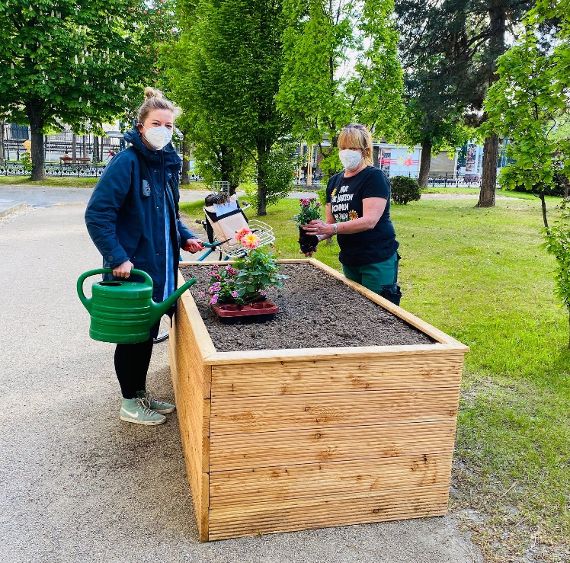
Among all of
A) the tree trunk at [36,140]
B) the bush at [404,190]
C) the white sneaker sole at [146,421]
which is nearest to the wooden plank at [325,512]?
the white sneaker sole at [146,421]

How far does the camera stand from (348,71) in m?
9.36

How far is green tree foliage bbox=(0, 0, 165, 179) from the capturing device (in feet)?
84.1

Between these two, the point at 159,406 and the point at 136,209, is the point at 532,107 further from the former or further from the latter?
the point at 159,406

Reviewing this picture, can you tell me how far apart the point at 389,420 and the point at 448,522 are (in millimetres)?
569

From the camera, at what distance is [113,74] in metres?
27.8

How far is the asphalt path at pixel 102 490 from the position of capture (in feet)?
7.87

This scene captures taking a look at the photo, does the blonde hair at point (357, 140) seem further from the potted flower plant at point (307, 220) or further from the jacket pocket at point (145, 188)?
the jacket pocket at point (145, 188)

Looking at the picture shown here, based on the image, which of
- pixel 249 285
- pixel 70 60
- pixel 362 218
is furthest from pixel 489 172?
pixel 249 285

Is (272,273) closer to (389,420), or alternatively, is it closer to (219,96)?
(389,420)

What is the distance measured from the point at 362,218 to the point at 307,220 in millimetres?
725

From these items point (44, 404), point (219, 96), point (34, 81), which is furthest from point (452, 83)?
point (44, 404)

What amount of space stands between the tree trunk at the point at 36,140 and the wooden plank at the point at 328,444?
27.2 m

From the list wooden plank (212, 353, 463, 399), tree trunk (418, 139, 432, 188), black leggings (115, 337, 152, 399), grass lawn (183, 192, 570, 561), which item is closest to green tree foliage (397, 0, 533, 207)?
tree trunk (418, 139, 432, 188)

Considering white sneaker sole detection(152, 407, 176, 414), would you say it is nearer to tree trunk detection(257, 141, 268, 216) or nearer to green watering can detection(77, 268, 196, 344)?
green watering can detection(77, 268, 196, 344)
